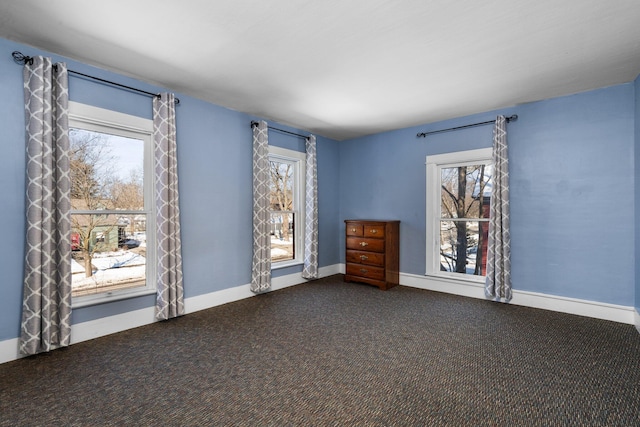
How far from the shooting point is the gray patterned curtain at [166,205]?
309 centimetres

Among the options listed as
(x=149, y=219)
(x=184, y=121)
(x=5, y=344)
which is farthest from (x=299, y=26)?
(x=5, y=344)

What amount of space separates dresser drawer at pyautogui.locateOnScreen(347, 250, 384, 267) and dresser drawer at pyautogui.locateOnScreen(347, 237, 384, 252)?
0.22ft

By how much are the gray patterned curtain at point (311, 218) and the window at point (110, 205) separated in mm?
2267

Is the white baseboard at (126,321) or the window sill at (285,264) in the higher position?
the window sill at (285,264)

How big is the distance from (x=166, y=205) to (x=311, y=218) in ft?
7.39

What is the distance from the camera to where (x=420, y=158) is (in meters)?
4.56

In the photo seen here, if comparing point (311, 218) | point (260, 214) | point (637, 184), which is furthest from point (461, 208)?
point (260, 214)

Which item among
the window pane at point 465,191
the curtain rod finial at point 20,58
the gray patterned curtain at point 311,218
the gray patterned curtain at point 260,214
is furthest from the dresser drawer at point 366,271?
the curtain rod finial at point 20,58

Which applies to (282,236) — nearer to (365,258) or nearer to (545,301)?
(365,258)

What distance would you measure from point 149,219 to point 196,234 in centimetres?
52

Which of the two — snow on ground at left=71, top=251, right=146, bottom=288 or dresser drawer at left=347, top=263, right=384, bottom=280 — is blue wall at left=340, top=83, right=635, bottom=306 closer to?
dresser drawer at left=347, top=263, right=384, bottom=280

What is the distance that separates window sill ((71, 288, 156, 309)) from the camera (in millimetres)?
2672

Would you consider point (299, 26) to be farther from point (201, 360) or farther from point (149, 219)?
point (201, 360)

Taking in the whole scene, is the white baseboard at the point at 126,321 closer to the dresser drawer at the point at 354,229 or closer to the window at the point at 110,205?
the window at the point at 110,205
